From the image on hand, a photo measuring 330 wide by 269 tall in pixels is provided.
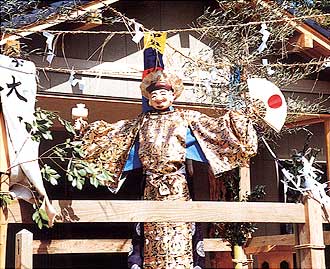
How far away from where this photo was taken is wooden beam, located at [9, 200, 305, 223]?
406 cm

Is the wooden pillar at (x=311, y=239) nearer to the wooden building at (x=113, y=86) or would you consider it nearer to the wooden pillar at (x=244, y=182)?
the wooden building at (x=113, y=86)

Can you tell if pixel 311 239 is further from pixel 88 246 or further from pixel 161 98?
pixel 88 246

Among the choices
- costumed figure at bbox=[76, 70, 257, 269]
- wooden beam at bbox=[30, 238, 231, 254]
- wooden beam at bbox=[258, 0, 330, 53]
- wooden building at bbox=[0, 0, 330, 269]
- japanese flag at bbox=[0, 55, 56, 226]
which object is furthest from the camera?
wooden beam at bbox=[258, 0, 330, 53]

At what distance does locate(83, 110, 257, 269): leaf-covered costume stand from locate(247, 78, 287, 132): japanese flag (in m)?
0.26

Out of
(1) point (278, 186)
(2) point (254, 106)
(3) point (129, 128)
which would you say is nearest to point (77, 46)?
(3) point (129, 128)

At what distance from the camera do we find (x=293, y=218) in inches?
184

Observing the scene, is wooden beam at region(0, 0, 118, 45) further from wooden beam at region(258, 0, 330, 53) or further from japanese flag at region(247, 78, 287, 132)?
wooden beam at region(258, 0, 330, 53)

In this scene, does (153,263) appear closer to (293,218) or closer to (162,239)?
(162,239)

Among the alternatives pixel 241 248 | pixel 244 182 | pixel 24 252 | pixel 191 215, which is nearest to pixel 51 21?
pixel 191 215

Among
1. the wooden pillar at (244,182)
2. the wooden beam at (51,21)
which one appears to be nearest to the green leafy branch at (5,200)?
the wooden beam at (51,21)

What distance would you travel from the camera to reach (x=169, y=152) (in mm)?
4973

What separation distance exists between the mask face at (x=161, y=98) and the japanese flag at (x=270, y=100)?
0.63 m

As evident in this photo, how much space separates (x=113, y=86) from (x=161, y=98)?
1.57 meters

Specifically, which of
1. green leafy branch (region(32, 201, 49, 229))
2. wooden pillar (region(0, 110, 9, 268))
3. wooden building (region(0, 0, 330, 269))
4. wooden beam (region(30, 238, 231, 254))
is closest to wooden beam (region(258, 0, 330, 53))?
wooden building (region(0, 0, 330, 269))
